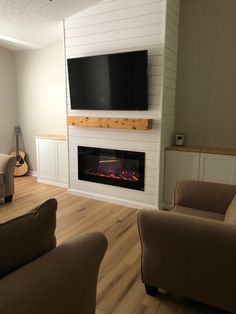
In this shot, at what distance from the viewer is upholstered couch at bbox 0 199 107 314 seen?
37.0 inches

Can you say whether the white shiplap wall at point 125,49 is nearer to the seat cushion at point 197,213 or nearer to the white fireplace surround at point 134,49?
the white fireplace surround at point 134,49

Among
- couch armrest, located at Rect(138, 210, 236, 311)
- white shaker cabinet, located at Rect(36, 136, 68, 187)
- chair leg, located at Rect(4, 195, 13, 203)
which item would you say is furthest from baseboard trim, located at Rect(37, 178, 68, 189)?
couch armrest, located at Rect(138, 210, 236, 311)

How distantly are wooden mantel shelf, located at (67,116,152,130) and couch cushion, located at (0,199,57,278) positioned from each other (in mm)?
2238

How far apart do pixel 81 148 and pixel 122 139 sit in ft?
2.52

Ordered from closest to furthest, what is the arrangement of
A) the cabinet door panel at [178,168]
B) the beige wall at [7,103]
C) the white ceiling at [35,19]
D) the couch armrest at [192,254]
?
the couch armrest at [192,254]
the white ceiling at [35,19]
the cabinet door panel at [178,168]
the beige wall at [7,103]

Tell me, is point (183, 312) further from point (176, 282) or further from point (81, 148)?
point (81, 148)

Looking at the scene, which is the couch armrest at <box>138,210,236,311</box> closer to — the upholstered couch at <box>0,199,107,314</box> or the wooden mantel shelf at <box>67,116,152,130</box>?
the upholstered couch at <box>0,199,107,314</box>

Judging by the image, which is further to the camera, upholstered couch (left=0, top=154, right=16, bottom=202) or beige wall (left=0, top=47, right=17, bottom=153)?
beige wall (left=0, top=47, right=17, bottom=153)

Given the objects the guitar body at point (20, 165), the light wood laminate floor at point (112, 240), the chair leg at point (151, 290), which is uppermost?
the guitar body at point (20, 165)

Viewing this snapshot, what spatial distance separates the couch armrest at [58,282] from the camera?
0.92m

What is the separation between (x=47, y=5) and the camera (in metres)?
3.26

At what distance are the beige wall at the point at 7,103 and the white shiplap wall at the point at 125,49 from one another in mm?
1961

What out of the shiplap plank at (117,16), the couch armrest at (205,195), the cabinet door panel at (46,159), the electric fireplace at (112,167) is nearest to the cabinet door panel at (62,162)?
the cabinet door panel at (46,159)

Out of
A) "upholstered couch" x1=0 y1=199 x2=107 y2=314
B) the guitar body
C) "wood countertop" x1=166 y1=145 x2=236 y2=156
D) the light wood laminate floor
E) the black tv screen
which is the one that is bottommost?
the light wood laminate floor
